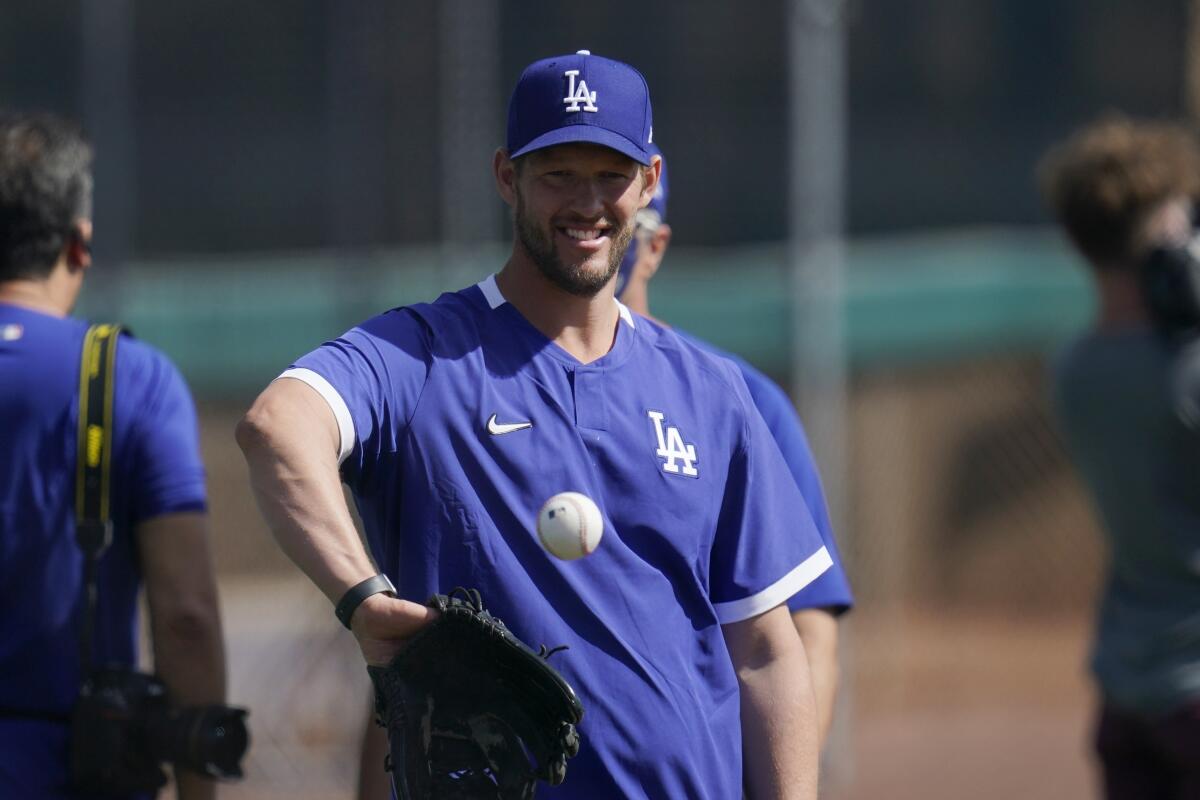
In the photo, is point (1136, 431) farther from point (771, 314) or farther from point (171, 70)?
point (171, 70)

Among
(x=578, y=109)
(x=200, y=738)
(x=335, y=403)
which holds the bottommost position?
(x=200, y=738)

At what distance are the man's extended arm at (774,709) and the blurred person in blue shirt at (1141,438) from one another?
1.41 m

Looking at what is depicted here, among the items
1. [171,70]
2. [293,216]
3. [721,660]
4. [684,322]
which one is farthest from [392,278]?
[721,660]

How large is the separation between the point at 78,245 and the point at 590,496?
4.95 feet

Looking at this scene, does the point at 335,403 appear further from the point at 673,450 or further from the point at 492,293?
the point at 673,450

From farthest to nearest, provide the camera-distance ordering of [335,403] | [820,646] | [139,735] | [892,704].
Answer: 1. [892,704]
2. [820,646]
3. [139,735]
4. [335,403]

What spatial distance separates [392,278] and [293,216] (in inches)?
244

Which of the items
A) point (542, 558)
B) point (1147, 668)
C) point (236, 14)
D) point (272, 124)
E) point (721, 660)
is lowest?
point (1147, 668)

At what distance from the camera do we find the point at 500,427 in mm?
3152

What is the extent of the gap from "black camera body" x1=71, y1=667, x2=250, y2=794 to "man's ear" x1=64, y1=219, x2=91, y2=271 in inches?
35.6

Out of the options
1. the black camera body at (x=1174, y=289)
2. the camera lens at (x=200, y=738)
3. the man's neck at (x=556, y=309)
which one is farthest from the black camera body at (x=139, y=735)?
the black camera body at (x=1174, y=289)

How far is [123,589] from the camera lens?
12.8 ft

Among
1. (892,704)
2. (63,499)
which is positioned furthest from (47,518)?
(892,704)

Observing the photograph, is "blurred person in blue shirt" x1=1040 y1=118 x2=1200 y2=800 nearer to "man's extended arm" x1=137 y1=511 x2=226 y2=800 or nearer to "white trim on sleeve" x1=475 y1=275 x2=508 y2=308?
"white trim on sleeve" x1=475 y1=275 x2=508 y2=308
